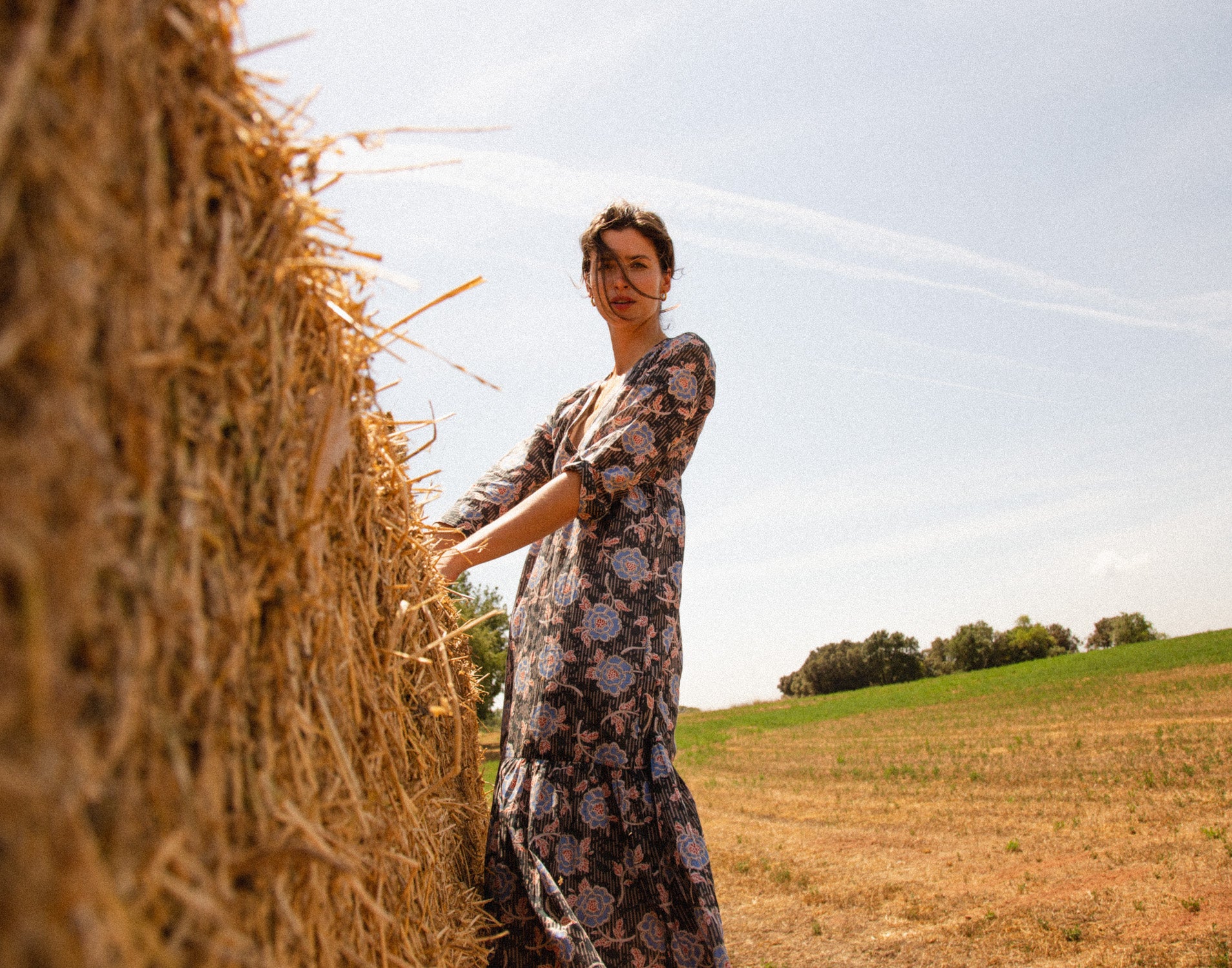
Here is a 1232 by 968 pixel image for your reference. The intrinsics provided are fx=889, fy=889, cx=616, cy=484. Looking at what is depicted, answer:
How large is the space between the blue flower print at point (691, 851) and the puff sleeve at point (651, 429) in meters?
0.93

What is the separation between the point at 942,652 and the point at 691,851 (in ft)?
260

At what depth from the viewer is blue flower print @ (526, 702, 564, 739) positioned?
2512 mm

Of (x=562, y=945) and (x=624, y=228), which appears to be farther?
(x=624, y=228)

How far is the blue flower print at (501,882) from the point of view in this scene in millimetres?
2385

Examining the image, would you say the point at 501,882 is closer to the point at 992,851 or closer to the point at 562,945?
the point at 562,945

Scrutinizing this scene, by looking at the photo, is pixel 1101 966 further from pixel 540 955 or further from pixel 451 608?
pixel 451 608

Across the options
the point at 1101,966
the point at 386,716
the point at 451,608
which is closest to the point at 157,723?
the point at 386,716

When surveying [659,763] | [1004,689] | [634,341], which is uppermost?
[634,341]

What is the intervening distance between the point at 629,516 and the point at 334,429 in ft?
4.11

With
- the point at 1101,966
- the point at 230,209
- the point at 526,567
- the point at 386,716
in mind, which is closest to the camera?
the point at 230,209

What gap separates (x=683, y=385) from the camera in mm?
2742

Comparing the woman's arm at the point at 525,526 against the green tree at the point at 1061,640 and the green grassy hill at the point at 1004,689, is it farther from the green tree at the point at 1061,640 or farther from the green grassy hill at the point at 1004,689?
the green tree at the point at 1061,640

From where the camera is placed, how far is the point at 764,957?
21.2 feet

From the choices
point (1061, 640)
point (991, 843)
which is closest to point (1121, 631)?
point (1061, 640)
